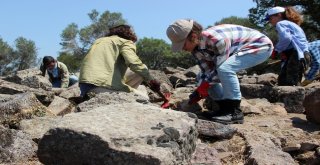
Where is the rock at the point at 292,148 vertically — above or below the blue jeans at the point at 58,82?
above

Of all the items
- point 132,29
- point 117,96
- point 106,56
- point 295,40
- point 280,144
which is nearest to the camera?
point 280,144

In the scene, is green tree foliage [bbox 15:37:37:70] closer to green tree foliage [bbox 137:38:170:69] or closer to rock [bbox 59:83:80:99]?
green tree foliage [bbox 137:38:170:69]

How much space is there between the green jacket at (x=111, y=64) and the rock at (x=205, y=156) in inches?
74.4

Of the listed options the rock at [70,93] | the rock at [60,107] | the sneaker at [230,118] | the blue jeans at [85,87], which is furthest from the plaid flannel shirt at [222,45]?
the rock at [70,93]

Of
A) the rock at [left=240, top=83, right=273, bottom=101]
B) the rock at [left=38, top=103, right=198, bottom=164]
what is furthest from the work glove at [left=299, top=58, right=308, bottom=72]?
the rock at [left=38, top=103, right=198, bottom=164]

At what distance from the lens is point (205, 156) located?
3.85m

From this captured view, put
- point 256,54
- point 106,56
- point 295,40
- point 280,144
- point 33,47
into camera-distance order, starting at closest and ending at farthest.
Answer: point 280,144 → point 256,54 → point 106,56 → point 295,40 → point 33,47

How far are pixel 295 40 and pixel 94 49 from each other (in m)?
2.91

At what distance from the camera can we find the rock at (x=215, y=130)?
4.45 m

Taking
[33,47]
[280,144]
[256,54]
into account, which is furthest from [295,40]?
[33,47]

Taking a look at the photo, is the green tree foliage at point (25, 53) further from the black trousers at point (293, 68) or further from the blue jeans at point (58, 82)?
the black trousers at point (293, 68)

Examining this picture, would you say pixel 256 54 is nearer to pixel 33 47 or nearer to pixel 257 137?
pixel 257 137

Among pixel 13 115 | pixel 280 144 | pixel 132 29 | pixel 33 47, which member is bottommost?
pixel 33 47

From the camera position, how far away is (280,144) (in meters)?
4.43
